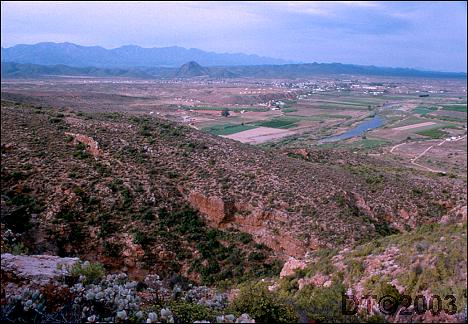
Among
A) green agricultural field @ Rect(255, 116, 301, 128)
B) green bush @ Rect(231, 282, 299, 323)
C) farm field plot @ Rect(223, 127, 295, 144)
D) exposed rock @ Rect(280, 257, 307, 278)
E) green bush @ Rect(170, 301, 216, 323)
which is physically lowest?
exposed rock @ Rect(280, 257, 307, 278)

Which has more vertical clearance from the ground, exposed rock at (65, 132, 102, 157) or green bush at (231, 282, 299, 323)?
exposed rock at (65, 132, 102, 157)

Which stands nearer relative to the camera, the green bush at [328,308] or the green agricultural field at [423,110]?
the green bush at [328,308]

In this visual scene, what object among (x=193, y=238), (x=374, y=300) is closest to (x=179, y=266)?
(x=193, y=238)

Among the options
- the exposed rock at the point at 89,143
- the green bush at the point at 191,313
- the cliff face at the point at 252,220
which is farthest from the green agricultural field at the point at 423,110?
the green bush at the point at 191,313

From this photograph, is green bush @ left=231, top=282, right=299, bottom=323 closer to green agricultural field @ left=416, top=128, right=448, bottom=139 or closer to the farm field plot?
the farm field plot

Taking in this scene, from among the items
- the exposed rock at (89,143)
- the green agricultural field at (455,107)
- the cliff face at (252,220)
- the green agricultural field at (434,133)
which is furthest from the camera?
the green agricultural field at (455,107)

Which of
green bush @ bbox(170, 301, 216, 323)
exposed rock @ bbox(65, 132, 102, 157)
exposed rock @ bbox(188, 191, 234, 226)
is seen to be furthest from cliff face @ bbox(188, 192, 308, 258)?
green bush @ bbox(170, 301, 216, 323)

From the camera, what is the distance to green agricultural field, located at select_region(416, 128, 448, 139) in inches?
2147

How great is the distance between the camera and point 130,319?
181 inches

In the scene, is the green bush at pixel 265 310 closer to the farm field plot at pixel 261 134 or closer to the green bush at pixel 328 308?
the green bush at pixel 328 308

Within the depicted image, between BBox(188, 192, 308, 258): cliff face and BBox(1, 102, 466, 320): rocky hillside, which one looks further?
BBox(188, 192, 308, 258): cliff face

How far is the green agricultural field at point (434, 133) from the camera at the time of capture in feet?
179

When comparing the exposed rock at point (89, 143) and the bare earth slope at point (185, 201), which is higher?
the exposed rock at point (89, 143)

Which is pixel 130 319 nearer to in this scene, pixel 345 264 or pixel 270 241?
pixel 345 264
